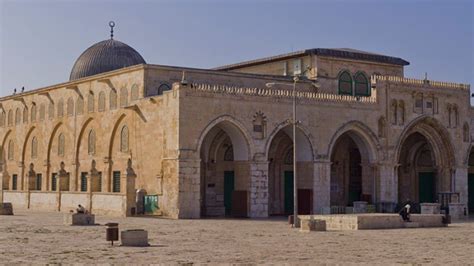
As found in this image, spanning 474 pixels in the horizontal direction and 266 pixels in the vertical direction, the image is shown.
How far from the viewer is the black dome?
45125 mm

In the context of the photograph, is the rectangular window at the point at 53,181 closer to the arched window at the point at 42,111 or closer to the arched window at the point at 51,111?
the arched window at the point at 51,111

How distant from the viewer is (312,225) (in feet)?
85.6

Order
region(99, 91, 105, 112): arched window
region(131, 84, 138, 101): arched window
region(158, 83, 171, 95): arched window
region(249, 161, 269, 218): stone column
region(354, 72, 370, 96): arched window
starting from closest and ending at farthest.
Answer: region(249, 161, 269, 218): stone column
region(158, 83, 171, 95): arched window
region(131, 84, 138, 101): arched window
region(99, 91, 105, 112): arched window
region(354, 72, 370, 96): arched window

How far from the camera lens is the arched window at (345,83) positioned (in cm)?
4253

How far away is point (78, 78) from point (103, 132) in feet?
22.6

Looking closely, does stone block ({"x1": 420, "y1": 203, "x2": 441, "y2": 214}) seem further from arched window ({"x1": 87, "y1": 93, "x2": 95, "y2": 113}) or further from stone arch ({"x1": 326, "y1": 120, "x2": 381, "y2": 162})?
arched window ({"x1": 87, "y1": 93, "x2": 95, "y2": 113})

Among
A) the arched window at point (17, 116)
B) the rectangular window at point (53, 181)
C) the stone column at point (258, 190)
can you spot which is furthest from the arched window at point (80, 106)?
the stone column at point (258, 190)

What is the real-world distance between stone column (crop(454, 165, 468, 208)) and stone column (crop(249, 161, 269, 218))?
41.1 ft

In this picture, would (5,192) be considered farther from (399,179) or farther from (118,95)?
(399,179)

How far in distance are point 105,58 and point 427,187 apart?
20654 mm

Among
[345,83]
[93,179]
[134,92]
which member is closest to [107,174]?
[93,179]

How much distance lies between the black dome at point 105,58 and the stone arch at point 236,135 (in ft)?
39.2

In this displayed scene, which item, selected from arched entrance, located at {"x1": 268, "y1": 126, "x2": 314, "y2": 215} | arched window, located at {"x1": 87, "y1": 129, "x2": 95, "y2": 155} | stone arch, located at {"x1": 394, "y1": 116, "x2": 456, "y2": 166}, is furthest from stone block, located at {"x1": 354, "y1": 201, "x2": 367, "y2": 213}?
arched window, located at {"x1": 87, "y1": 129, "x2": 95, "y2": 155}

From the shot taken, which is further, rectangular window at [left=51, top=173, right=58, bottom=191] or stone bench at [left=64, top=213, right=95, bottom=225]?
rectangular window at [left=51, top=173, right=58, bottom=191]
